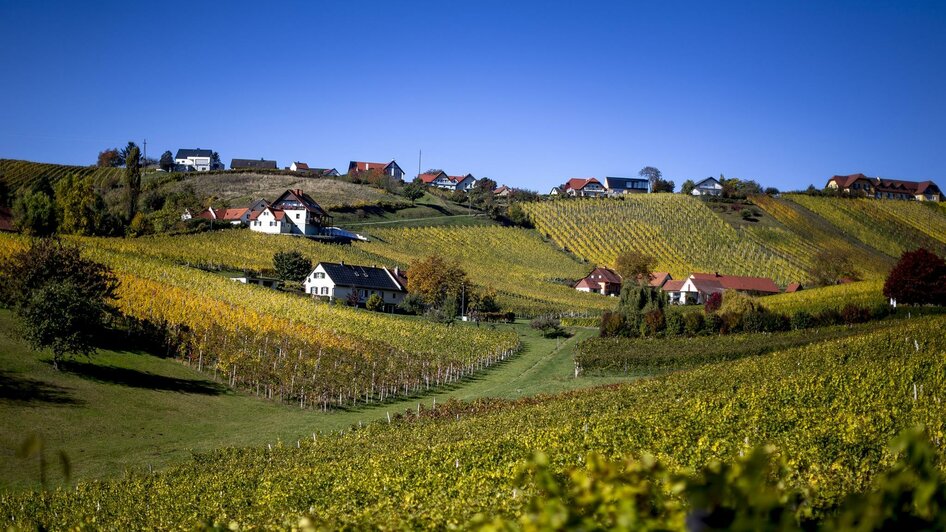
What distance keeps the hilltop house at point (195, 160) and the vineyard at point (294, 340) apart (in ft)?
388

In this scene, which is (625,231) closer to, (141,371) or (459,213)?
(459,213)

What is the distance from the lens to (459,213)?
435ft

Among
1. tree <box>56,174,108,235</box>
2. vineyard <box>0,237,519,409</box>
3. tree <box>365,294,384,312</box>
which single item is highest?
tree <box>56,174,108,235</box>

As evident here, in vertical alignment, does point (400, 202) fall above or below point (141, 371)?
above

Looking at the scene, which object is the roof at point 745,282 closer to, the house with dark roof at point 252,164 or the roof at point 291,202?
the roof at point 291,202

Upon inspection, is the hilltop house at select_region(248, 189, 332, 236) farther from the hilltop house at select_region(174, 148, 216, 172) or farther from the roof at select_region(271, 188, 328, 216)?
the hilltop house at select_region(174, 148, 216, 172)

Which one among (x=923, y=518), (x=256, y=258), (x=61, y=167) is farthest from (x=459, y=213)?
(x=923, y=518)

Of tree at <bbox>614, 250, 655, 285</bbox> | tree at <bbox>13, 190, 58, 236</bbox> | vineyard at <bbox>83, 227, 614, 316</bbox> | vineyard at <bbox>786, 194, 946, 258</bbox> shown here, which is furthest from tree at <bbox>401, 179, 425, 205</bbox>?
vineyard at <bbox>786, 194, 946, 258</bbox>

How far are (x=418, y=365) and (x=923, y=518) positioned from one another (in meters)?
45.7

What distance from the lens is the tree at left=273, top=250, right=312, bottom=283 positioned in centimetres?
7575

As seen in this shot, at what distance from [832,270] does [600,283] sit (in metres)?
29.6

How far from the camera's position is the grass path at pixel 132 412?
90.9ft

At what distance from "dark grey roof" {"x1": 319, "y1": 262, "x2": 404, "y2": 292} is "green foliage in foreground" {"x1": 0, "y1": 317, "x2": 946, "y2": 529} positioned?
142 ft

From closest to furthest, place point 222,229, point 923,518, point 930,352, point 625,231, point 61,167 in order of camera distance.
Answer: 1. point 923,518
2. point 930,352
3. point 222,229
4. point 625,231
5. point 61,167
